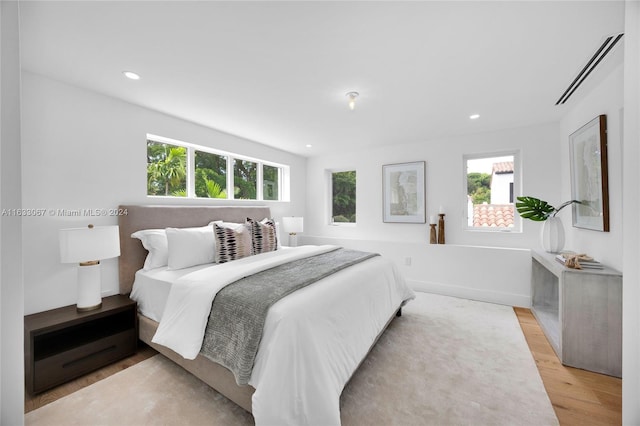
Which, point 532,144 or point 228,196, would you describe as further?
point 228,196

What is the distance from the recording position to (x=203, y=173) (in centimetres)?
348

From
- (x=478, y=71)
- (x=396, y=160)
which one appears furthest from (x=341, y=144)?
(x=478, y=71)

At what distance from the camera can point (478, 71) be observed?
203 cm

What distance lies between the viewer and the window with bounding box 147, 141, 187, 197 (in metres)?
2.91

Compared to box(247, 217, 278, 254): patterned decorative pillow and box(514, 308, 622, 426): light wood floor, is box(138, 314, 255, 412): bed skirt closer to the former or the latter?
box(247, 217, 278, 254): patterned decorative pillow

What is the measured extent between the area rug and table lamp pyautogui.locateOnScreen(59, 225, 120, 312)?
2.07 feet

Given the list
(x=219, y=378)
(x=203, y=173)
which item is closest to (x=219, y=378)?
(x=219, y=378)

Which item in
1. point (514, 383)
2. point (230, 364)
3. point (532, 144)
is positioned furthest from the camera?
point (532, 144)

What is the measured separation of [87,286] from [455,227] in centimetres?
426

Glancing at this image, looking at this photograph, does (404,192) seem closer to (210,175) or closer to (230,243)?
(230,243)

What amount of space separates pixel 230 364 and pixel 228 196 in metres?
2.70

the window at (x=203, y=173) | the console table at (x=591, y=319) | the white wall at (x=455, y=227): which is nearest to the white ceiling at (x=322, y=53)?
the window at (x=203, y=173)

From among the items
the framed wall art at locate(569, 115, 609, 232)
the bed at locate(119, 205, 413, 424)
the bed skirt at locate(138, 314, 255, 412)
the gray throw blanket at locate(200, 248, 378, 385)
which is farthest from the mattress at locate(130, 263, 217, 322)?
the framed wall art at locate(569, 115, 609, 232)

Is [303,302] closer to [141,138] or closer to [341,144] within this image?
[141,138]
